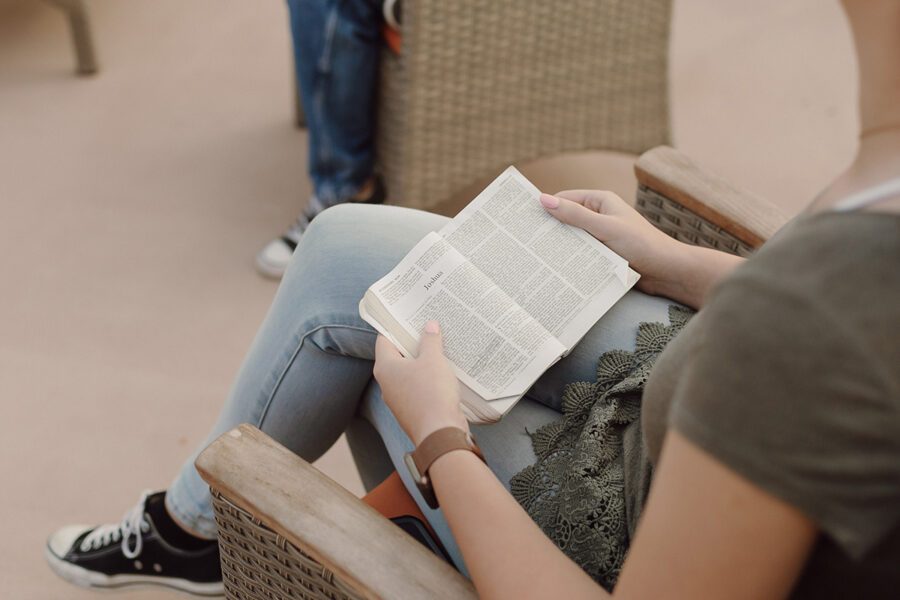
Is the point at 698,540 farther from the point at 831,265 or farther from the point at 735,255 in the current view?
the point at 735,255

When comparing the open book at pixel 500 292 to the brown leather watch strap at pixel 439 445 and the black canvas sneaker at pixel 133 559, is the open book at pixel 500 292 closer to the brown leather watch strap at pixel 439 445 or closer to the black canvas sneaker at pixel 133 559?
the brown leather watch strap at pixel 439 445

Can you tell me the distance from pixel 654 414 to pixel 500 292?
254 millimetres

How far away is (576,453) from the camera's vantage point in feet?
2.59

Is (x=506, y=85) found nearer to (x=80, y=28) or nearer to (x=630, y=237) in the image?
(x=630, y=237)

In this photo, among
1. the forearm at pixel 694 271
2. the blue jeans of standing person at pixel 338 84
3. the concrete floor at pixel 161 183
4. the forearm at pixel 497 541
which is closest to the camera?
the forearm at pixel 497 541

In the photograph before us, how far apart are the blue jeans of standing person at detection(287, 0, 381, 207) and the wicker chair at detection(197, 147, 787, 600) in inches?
37.9

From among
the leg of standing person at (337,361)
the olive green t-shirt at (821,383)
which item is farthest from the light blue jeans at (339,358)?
the olive green t-shirt at (821,383)

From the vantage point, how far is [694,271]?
34.7 inches

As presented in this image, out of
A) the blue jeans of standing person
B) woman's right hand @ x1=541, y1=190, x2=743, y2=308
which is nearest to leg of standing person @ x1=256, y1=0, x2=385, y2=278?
the blue jeans of standing person

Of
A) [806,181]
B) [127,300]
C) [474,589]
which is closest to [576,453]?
[474,589]

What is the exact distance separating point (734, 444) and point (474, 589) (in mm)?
270

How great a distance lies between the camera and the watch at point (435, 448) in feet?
2.30

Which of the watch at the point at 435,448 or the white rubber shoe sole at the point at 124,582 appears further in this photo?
the white rubber shoe sole at the point at 124,582

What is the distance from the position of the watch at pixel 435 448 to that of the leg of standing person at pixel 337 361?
0.32ft
